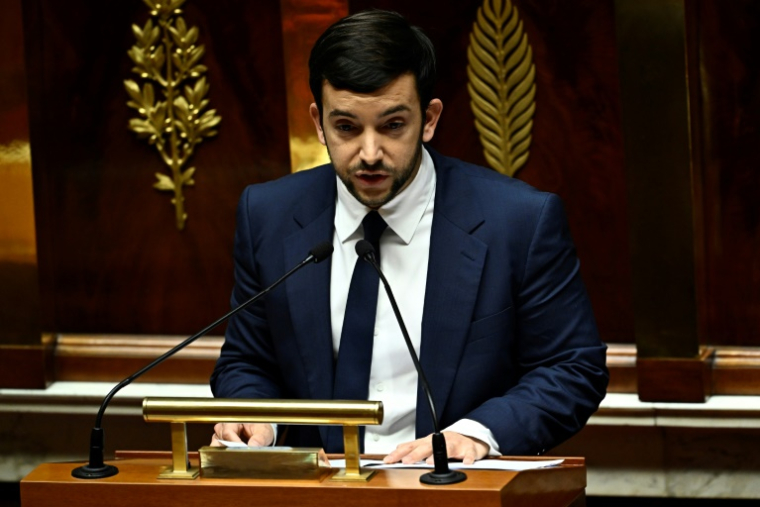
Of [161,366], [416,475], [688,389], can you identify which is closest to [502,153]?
[688,389]

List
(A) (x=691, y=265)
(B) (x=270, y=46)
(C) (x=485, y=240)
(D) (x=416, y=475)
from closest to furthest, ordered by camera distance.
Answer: (D) (x=416, y=475)
(C) (x=485, y=240)
(A) (x=691, y=265)
(B) (x=270, y=46)

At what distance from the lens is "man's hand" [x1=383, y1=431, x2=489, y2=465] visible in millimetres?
2037

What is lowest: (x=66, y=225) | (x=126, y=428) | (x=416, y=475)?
(x=126, y=428)

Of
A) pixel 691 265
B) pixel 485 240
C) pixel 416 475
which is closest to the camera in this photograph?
pixel 416 475

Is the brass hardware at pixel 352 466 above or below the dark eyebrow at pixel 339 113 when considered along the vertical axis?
below

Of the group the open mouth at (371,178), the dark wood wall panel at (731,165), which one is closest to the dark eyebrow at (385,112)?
the open mouth at (371,178)

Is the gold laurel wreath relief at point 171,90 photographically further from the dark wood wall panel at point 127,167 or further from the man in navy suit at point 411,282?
the man in navy suit at point 411,282

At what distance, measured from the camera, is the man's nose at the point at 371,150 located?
2.34 m

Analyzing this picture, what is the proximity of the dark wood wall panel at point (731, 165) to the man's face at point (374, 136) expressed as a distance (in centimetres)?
150

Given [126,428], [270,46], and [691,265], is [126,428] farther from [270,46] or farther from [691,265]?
[691,265]

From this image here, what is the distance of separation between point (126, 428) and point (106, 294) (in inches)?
17.9

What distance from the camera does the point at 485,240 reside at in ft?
8.25

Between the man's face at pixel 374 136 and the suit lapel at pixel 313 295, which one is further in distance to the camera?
the suit lapel at pixel 313 295

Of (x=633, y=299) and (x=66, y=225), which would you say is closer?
(x=633, y=299)
